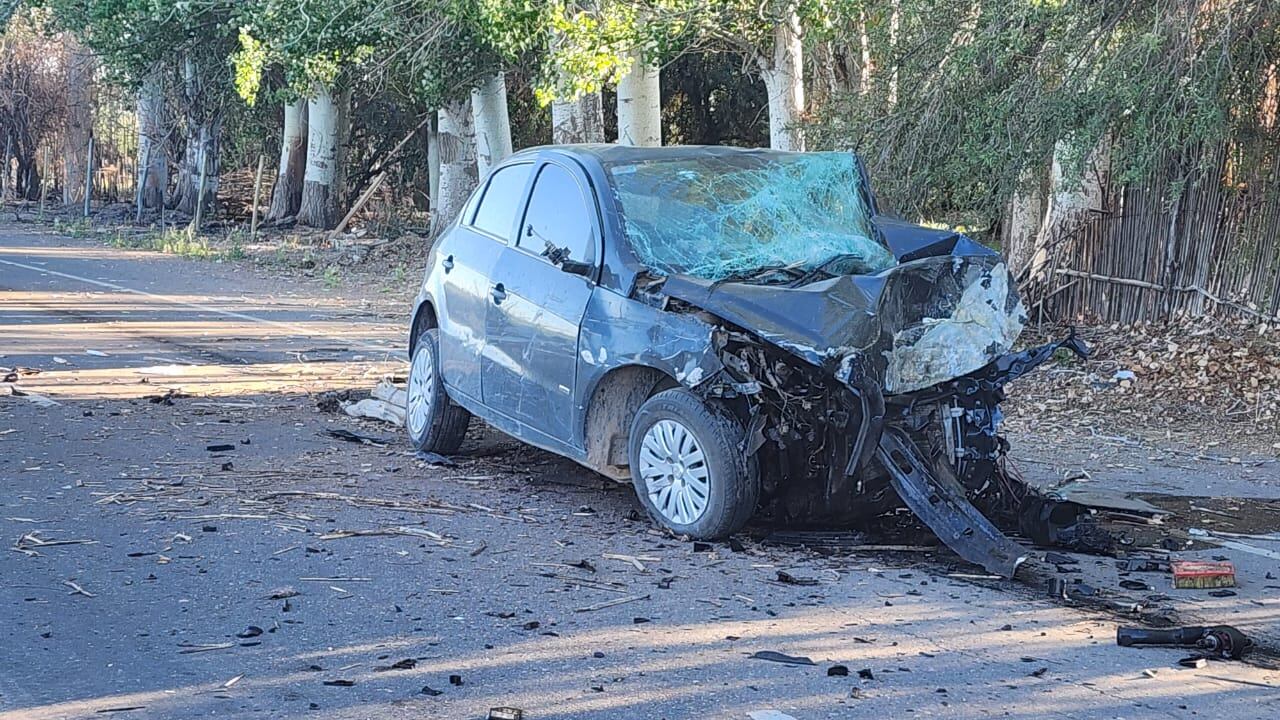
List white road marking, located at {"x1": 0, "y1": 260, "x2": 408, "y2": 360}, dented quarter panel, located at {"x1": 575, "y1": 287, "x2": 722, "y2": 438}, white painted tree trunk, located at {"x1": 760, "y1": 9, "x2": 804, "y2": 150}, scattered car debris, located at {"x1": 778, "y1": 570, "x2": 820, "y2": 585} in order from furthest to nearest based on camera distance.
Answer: white painted tree trunk, located at {"x1": 760, "y1": 9, "x2": 804, "y2": 150} < white road marking, located at {"x1": 0, "y1": 260, "x2": 408, "y2": 360} < dented quarter panel, located at {"x1": 575, "y1": 287, "x2": 722, "y2": 438} < scattered car debris, located at {"x1": 778, "y1": 570, "x2": 820, "y2": 585}

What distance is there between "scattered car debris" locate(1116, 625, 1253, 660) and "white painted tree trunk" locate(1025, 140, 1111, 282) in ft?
24.7

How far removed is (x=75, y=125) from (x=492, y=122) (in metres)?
24.2

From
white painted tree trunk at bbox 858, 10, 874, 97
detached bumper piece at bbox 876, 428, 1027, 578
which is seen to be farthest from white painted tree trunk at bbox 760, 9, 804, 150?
detached bumper piece at bbox 876, 428, 1027, 578

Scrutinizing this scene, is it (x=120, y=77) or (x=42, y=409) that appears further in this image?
(x=120, y=77)

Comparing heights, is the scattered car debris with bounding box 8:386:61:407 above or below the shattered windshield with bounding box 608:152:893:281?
below

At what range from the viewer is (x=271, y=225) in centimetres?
3238

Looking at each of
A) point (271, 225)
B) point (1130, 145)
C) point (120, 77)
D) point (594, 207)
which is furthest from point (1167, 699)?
point (271, 225)

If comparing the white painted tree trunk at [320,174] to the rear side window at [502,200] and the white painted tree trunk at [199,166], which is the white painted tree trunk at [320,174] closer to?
the white painted tree trunk at [199,166]

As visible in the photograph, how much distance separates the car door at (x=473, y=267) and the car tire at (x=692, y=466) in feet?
5.04

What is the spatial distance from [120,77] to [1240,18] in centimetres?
2206

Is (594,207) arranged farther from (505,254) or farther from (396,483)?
(396,483)

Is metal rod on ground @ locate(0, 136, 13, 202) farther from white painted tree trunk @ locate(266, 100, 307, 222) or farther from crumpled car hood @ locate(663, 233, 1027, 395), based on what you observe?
crumpled car hood @ locate(663, 233, 1027, 395)

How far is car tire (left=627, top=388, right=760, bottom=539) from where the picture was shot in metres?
6.75

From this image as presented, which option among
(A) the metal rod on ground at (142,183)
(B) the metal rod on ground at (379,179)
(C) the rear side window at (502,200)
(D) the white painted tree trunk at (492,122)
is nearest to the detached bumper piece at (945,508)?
(C) the rear side window at (502,200)
